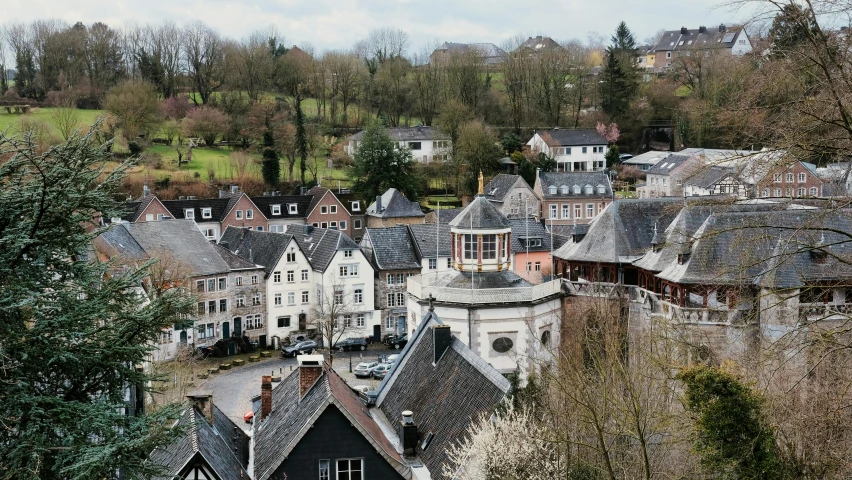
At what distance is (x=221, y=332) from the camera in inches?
2146

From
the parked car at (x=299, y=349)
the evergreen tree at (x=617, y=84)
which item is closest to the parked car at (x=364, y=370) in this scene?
the parked car at (x=299, y=349)

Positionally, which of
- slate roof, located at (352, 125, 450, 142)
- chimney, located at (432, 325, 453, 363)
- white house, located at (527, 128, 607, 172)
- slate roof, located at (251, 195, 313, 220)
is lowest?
chimney, located at (432, 325, 453, 363)

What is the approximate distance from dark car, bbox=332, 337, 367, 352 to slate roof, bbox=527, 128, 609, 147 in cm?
4297

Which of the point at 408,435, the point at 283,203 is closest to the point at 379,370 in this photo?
the point at 408,435

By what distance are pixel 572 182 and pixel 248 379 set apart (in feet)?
127

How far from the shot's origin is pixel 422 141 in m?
93.7

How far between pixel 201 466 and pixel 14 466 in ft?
24.2

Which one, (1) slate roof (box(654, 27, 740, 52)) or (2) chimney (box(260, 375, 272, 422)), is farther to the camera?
(1) slate roof (box(654, 27, 740, 52))

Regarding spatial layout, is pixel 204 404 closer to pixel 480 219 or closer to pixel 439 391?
pixel 439 391

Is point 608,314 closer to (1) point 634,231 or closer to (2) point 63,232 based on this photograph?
(1) point 634,231

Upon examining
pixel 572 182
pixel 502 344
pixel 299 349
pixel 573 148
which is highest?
pixel 573 148

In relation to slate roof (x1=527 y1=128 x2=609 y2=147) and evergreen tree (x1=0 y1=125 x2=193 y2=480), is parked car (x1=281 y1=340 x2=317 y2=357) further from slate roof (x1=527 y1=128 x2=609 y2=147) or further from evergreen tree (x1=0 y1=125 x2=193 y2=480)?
slate roof (x1=527 y1=128 x2=609 y2=147)

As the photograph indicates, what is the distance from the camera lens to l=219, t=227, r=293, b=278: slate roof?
56531mm

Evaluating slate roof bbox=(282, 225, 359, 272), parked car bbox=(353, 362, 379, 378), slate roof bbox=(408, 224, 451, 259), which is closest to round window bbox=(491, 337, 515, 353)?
parked car bbox=(353, 362, 379, 378)
